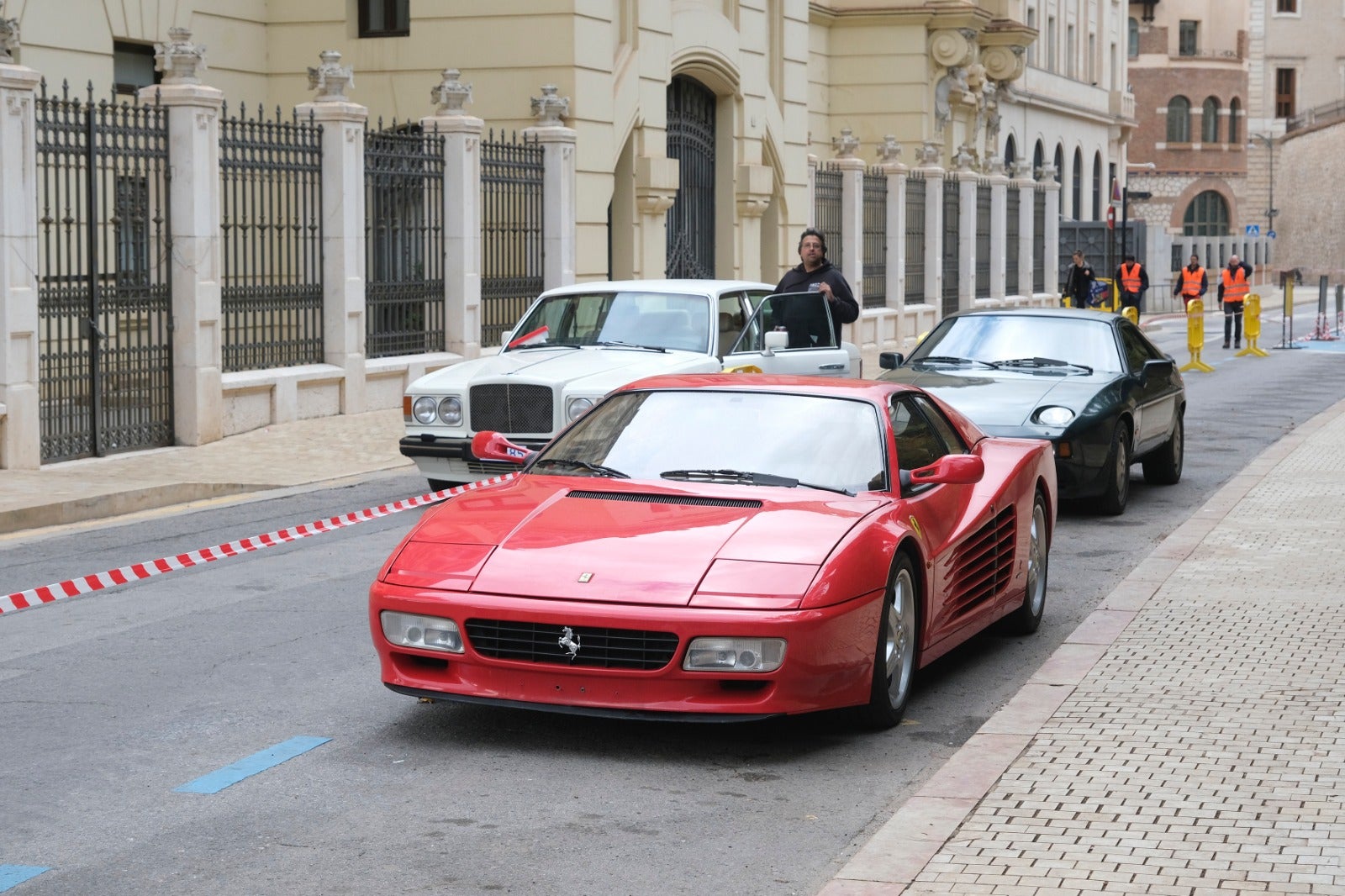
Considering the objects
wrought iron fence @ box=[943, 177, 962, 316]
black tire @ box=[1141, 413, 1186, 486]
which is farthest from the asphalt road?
wrought iron fence @ box=[943, 177, 962, 316]

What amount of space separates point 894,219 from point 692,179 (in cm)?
719

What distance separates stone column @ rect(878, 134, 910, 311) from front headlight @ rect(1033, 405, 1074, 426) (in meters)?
23.8

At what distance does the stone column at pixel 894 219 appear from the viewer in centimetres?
3634

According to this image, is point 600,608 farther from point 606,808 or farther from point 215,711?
point 215,711

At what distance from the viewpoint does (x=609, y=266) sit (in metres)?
28.2

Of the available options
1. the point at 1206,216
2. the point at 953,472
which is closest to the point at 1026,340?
the point at 953,472

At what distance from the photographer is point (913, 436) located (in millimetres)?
8078

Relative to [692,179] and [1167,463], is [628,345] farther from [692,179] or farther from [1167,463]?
[692,179]

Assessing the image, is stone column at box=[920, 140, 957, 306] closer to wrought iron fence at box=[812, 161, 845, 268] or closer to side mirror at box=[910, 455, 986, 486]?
wrought iron fence at box=[812, 161, 845, 268]

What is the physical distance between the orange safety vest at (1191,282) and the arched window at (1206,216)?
71.1 m

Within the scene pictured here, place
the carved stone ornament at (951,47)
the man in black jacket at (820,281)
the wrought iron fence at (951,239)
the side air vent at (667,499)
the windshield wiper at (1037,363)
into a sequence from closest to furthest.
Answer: the side air vent at (667,499) < the windshield wiper at (1037,363) < the man in black jacket at (820,281) < the wrought iron fence at (951,239) < the carved stone ornament at (951,47)

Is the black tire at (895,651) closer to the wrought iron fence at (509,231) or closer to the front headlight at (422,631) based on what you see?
the front headlight at (422,631)

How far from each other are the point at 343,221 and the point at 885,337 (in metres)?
17.7

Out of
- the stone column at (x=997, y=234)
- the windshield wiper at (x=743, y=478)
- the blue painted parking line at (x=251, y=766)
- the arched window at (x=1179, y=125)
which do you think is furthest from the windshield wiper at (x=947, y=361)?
the arched window at (x=1179, y=125)
